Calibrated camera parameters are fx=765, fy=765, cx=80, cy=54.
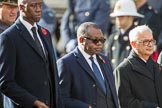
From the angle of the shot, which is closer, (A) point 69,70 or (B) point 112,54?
(A) point 69,70

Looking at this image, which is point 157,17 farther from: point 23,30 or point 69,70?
point 23,30

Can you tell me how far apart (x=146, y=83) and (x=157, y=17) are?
324 cm

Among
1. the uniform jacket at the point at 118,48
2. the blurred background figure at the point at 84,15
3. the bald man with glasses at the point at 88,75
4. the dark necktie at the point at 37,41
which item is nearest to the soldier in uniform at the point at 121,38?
the uniform jacket at the point at 118,48

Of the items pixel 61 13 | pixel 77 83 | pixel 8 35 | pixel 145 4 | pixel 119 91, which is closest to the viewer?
pixel 8 35

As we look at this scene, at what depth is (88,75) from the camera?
8852 mm

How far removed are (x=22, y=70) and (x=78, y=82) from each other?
4.17 feet

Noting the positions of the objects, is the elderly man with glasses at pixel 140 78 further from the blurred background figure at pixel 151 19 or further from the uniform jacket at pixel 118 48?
the blurred background figure at pixel 151 19

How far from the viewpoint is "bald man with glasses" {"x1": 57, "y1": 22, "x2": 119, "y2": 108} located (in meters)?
8.77

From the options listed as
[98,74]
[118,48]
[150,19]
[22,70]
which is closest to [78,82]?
[98,74]

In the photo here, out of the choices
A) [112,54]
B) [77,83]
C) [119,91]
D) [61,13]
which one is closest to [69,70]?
[77,83]

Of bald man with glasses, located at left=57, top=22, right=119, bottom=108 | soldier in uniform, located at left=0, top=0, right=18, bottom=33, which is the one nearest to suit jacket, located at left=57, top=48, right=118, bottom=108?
bald man with glasses, located at left=57, top=22, right=119, bottom=108

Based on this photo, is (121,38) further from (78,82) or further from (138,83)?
(78,82)

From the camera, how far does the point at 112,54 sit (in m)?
11.9

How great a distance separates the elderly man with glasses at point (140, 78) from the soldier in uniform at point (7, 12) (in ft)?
5.02
